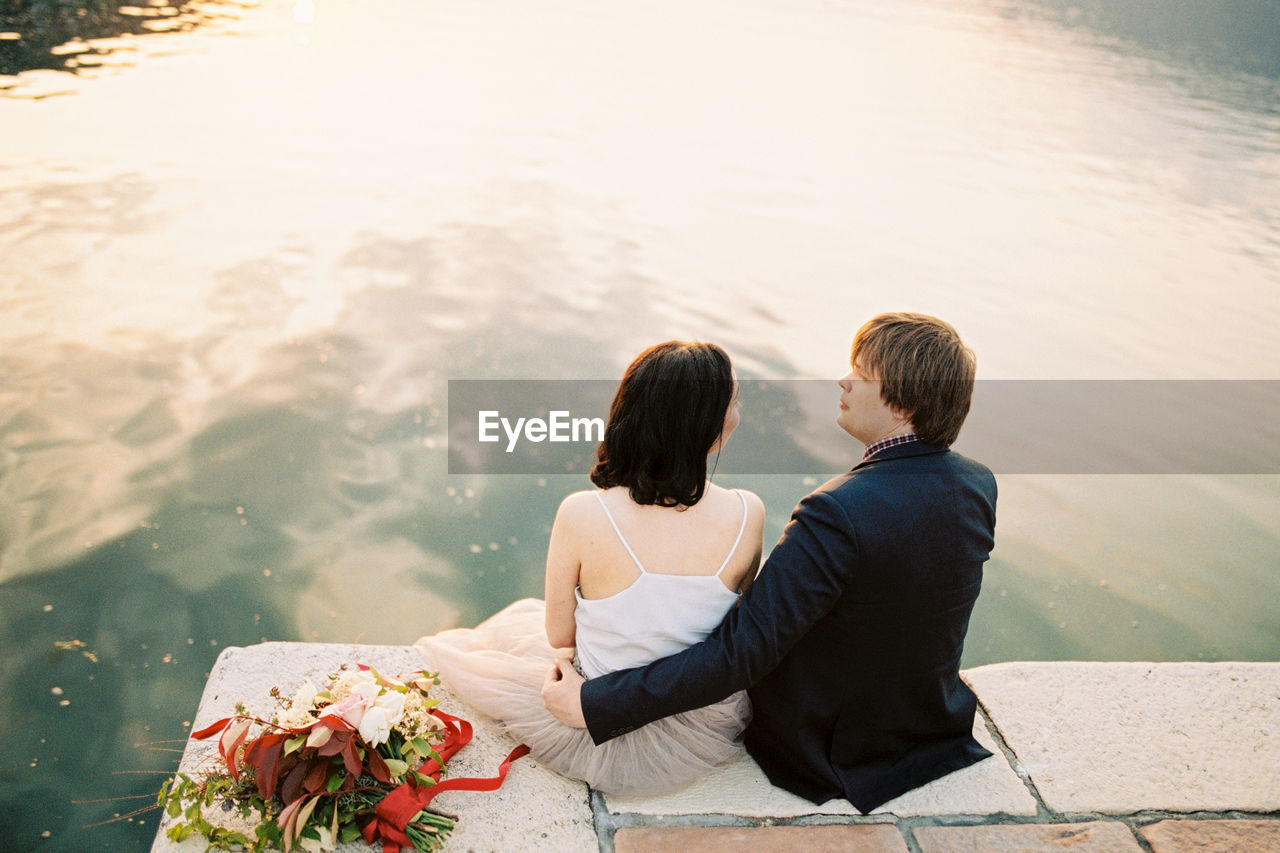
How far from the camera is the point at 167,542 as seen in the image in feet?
12.2

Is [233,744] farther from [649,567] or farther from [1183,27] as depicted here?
[1183,27]

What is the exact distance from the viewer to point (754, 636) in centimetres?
195

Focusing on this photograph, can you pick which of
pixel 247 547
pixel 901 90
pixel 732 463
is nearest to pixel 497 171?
pixel 732 463

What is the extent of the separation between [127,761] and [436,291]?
365 centimetres

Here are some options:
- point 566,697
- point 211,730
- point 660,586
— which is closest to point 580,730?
point 566,697

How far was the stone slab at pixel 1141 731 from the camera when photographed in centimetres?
232

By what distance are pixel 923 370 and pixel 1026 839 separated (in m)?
1.19

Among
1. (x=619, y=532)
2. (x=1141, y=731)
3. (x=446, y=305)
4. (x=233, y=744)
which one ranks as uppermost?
(x=619, y=532)

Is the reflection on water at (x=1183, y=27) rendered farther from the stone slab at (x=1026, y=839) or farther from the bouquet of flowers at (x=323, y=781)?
the bouquet of flowers at (x=323, y=781)

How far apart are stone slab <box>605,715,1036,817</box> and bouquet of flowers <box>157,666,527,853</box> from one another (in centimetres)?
49

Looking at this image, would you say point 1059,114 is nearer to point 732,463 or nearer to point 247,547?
point 732,463

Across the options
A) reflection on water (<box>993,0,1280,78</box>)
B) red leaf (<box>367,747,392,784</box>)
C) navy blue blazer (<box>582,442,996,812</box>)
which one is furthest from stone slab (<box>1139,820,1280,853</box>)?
reflection on water (<box>993,0,1280,78</box>)

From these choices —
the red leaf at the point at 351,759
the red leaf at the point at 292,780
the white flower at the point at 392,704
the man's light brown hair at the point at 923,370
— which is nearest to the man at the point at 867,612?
the man's light brown hair at the point at 923,370

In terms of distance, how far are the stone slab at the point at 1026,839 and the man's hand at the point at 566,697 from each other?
2.81 feet
